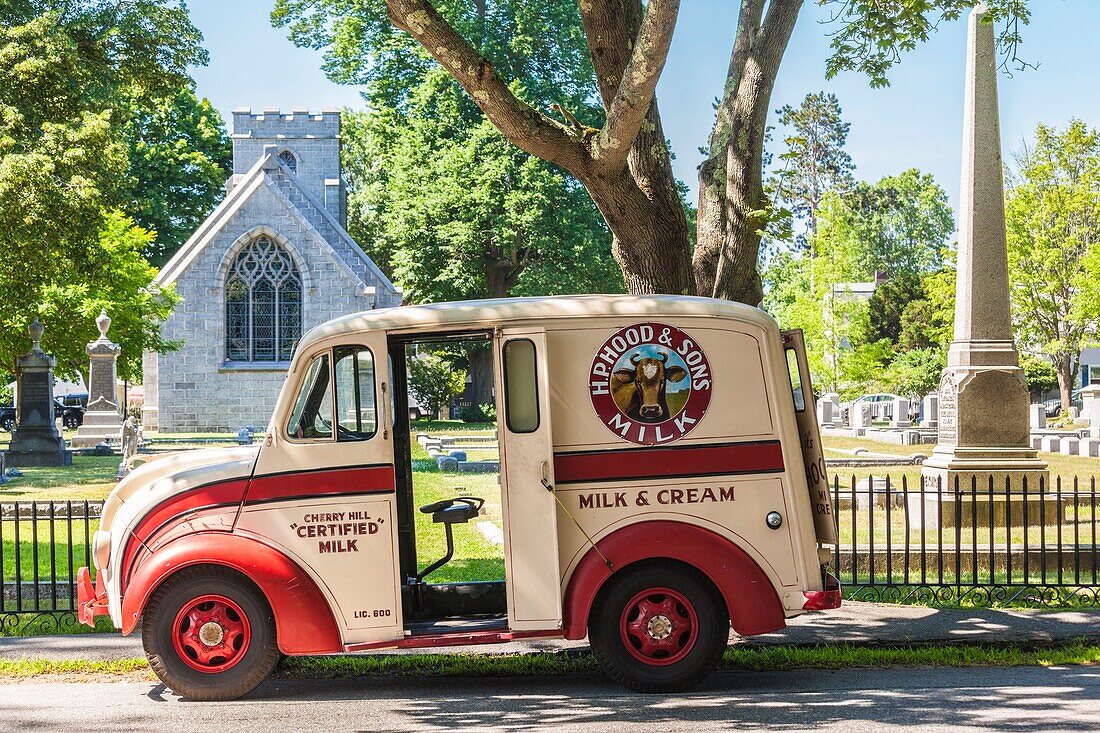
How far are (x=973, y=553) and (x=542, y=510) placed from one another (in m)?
5.02

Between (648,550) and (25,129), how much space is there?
700 inches

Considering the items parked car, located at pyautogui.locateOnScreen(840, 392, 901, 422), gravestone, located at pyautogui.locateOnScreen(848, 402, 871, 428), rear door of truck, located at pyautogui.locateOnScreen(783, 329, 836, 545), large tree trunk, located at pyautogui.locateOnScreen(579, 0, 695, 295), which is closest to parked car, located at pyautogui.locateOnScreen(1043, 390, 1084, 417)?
parked car, located at pyautogui.locateOnScreen(840, 392, 901, 422)

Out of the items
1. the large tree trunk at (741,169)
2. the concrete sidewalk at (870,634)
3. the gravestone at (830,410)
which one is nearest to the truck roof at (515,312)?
the large tree trunk at (741,169)

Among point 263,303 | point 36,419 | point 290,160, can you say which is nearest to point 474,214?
point 263,303

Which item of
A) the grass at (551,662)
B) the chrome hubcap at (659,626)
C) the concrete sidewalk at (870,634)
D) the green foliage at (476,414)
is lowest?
the grass at (551,662)

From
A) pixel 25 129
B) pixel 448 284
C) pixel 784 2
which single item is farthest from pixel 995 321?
pixel 448 284

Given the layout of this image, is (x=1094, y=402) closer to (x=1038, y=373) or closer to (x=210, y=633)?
(x=1038, y=373)

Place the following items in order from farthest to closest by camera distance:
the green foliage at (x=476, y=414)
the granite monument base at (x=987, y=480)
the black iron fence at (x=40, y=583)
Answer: the green foliage at (x=476, y=414)
the granite monument base at (x=987, y=480)
the black iron fence at (x=40, y=583)

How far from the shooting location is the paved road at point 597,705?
6.68m

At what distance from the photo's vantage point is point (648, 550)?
24.2 feet

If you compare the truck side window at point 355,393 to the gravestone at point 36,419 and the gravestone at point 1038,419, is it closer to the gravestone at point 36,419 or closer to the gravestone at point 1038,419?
the gravestone at point 36,419

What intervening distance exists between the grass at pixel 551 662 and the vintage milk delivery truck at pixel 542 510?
3.00ft

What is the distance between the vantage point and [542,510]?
7402 mm

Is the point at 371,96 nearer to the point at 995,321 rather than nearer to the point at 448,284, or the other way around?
the point at 448,284
